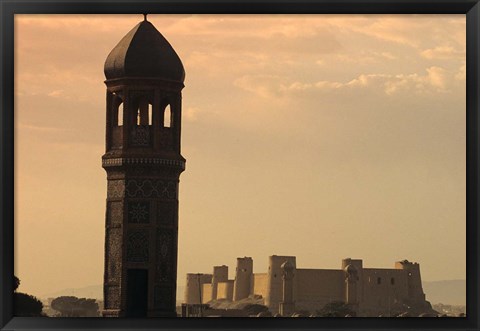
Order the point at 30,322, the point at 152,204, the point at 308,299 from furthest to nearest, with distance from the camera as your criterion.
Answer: the point at 308,299 → the point at 152,204 → the point at 30,322

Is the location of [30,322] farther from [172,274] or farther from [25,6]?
[172,274]

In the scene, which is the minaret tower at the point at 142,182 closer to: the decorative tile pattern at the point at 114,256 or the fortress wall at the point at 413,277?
the decorative tile pattern at the point at 114,256

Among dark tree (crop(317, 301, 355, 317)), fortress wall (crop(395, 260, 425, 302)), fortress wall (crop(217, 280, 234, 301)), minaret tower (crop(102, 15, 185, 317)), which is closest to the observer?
minaret tower (crop(102, 15, 185, 317))

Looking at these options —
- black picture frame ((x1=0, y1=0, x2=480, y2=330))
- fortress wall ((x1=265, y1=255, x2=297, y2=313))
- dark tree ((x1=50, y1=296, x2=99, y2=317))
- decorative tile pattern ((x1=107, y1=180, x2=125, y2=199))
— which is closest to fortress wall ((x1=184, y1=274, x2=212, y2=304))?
fortress wall ((x1=265, y1=255, x2=297, y2=313))

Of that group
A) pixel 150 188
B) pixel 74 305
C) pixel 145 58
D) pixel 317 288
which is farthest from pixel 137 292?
pixel 317 288

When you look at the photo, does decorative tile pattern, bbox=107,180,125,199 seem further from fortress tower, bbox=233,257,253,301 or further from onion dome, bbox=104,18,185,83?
fortress tower, bbox=233,257,253,301

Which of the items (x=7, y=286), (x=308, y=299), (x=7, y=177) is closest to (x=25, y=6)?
(x=7, y=177)
